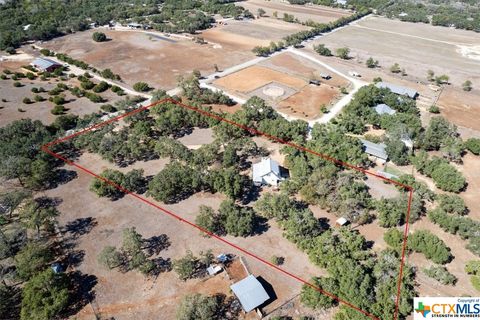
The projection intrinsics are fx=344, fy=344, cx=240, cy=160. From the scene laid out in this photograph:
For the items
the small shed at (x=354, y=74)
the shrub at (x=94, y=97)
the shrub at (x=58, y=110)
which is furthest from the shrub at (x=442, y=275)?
the shrub at (x=58, y=110)

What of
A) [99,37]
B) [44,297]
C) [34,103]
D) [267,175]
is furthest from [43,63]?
[44,297]

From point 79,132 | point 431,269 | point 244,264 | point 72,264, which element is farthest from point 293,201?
point 79,132

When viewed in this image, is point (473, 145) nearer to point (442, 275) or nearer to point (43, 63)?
point (442, 275)

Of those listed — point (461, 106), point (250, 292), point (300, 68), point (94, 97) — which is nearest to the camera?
point (250, 292)

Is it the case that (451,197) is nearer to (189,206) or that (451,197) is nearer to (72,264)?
(189,206)

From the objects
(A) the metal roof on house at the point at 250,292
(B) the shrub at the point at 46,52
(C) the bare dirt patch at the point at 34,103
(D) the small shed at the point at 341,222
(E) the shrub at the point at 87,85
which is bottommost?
(A) the metal roof on house at the point at 250,292

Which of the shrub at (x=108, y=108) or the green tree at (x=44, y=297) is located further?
the shrub at (x=108, y=108)

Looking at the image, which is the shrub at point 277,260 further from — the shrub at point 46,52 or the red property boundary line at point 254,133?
the shrub at point 46,52
